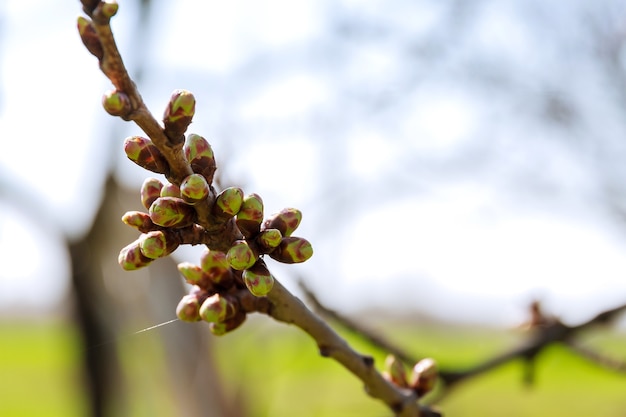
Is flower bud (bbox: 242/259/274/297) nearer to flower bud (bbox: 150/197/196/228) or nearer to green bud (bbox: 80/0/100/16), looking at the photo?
flower bud (bbox: 150/197/196/228)

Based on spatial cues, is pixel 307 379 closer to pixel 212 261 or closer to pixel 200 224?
pixel 212 261

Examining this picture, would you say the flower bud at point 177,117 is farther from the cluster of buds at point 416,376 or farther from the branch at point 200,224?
the cluster of buds at point 416,376

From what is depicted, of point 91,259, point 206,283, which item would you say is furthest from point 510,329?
point 91,259

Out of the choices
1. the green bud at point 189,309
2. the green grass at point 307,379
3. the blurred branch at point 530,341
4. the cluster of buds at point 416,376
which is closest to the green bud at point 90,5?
the green bud at point 189,309

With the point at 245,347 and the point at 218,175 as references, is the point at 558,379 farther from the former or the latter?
the point at 218,175

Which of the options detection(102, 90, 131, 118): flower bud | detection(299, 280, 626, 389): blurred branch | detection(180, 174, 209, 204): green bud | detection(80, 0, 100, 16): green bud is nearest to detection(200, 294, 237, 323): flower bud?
detection(180, 174, 209, 204): green bud

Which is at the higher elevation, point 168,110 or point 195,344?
point 168,110
